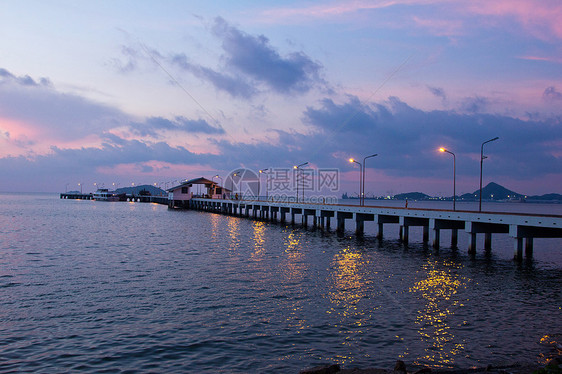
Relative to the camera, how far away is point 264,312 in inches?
646

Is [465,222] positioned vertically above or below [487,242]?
above

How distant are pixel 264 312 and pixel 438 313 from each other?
6.87 metres

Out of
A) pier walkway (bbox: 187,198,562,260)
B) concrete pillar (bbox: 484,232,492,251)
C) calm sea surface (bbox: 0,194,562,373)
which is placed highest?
pier walkway (bbox: 187,198,562,260)

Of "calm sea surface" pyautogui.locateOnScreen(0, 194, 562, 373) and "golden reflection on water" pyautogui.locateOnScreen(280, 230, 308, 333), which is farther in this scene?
"golden reflection on water" pyautogui.locateOnScreen(280, 230, 308, 333)

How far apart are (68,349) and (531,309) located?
57.4ft

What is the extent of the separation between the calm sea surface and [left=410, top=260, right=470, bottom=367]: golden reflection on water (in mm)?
56

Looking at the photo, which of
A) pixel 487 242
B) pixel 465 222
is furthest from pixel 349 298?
pixel 487 242

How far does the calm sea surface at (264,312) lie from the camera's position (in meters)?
11.9

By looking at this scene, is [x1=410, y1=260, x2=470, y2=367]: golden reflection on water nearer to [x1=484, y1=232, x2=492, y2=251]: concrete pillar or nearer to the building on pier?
[x1=484, y1=232, x2=492, y2=251]: concrete pillar

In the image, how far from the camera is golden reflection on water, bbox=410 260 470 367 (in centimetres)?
1213

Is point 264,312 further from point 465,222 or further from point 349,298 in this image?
point 465,222

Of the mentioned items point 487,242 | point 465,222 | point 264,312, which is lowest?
point 264,312

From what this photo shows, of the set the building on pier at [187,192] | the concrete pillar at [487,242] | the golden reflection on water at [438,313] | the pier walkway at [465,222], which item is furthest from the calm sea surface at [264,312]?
the building on pier at [187,192]

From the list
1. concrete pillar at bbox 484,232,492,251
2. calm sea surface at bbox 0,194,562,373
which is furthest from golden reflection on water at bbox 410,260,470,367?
concrete pillar at bbox 484,232,492,251
